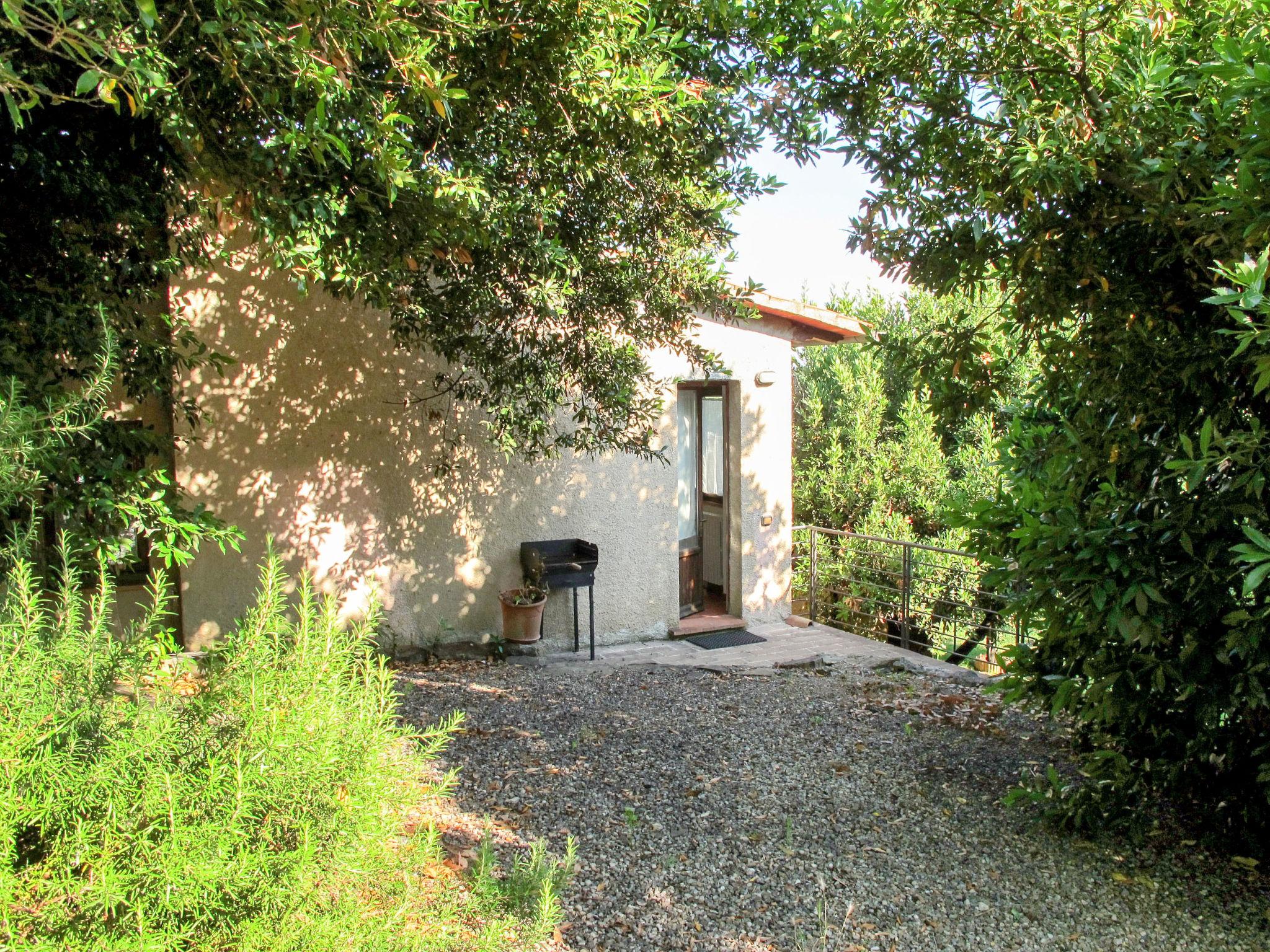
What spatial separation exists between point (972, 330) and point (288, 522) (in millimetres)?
5071

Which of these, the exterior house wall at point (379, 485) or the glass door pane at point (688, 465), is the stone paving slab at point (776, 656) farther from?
the glass door pane at point (688, 465)

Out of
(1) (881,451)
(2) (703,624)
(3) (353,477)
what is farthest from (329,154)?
(1) (881,451)

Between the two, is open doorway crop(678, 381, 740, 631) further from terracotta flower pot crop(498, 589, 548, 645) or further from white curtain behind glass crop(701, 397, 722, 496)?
terracotta flower pot crop(498, 589, 548, 645)

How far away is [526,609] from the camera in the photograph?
7324 millimetres

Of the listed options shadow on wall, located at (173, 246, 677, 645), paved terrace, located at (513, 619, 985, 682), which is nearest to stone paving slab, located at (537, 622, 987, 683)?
paved terrace, located at (513, 619, 985, 682)

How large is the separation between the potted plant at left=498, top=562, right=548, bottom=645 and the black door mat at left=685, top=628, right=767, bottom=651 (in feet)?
5.20

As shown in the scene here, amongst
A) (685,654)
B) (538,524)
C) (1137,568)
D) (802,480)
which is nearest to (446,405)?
(538,524)

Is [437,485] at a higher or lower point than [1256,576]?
higher

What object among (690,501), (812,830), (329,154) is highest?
(329,154)

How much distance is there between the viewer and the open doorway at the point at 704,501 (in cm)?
895

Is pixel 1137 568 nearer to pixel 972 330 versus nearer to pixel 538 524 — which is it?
pixel 972 330

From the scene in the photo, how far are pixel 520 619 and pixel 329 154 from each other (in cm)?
437

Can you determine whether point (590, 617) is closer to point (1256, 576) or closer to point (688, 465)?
point (688, 465)

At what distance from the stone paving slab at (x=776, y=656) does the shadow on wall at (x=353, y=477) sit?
0.45m
